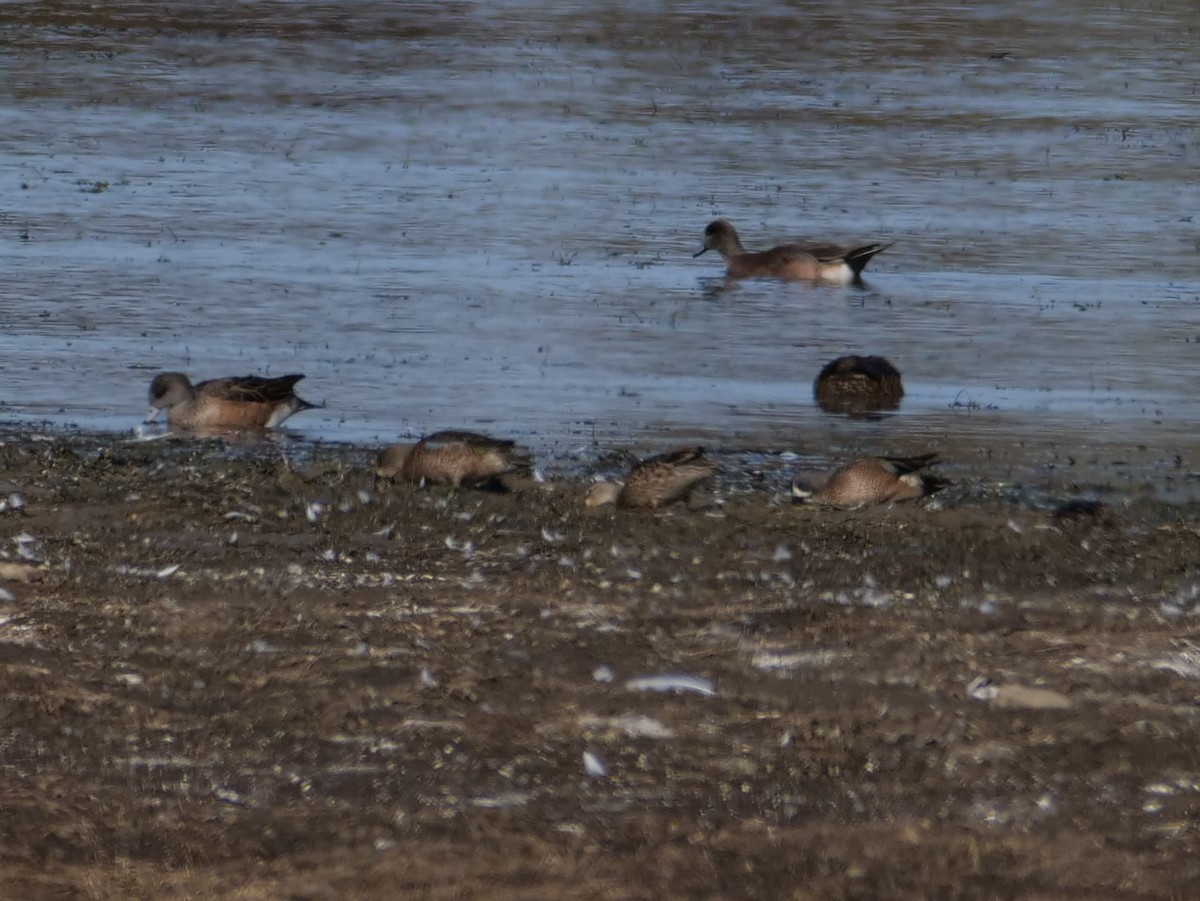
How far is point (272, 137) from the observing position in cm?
2198

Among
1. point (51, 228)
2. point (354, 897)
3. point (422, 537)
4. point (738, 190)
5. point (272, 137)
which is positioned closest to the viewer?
point (354, 897)

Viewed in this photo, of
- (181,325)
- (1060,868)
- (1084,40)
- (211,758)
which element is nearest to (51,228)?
(181,325)

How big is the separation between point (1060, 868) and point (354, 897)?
5.95 feet

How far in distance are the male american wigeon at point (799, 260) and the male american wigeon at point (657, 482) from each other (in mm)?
6908

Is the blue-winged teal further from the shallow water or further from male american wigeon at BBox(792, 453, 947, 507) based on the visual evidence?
male american wigeon at BBox(792, 453, 947, 507)

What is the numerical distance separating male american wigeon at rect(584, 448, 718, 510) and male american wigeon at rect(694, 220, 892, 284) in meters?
6.91

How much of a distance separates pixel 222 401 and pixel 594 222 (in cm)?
702

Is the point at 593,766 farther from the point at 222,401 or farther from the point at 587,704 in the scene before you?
the point at 222,401

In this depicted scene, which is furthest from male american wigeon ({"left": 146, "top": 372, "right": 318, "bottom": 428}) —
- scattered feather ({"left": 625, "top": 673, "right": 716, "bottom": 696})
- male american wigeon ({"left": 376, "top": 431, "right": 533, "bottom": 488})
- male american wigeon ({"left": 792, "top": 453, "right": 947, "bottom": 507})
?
scattered feather ({"left": 625, "top": 673, "right": 716, "bottom": 696})

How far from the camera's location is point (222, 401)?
420 inches

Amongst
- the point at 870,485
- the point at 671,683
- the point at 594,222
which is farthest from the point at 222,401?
the point at 594,222

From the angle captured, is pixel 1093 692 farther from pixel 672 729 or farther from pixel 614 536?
pixel 614 536

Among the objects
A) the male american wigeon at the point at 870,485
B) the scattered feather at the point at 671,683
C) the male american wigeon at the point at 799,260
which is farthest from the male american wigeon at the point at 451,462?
the male american wigeon at the point at 799,260

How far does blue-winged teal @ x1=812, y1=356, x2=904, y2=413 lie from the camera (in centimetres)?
1138
